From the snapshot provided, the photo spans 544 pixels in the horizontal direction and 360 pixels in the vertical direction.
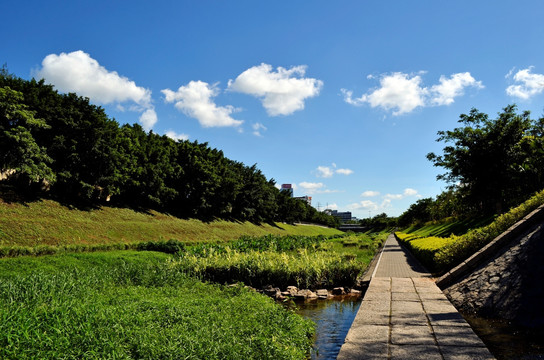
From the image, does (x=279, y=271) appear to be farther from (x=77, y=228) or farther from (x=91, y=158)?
(x=91, y=158)

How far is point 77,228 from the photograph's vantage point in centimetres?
2836

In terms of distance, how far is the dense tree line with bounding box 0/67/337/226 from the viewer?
84.0 ft

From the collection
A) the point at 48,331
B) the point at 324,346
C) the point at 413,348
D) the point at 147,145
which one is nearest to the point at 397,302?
the point at 324,346

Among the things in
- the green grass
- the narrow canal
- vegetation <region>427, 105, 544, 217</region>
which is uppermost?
vegetation <region>427, 105, 544, 217</region>

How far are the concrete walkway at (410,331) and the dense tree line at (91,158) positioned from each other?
27.4 m

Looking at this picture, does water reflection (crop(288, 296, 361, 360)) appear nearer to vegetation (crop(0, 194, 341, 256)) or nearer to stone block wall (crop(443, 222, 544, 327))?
stone block wall (crop(443, 222, 544, 327))

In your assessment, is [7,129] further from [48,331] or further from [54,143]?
[48,331]

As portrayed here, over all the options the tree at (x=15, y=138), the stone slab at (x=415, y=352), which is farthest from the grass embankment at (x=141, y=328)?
the tree at (x=15, y=138)

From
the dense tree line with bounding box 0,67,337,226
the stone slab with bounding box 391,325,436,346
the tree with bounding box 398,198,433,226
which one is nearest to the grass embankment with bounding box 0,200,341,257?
the dense tree line with bounding box 0,67,337,226

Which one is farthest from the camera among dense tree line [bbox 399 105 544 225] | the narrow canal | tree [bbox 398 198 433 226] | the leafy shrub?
tree [bbox 398 198 433 226]

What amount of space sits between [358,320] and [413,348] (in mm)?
1734

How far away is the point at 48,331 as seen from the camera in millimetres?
4691

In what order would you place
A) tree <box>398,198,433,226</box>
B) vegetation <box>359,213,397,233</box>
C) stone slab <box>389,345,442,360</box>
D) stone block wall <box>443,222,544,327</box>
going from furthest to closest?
vegetation <box>359,213,397,233</box>
tree <box>398,198,433,226</box>
stone block wall <box>443,222,544,327</box>
stone slab <box>389,345,442,360</box>

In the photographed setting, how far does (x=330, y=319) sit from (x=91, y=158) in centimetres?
3096
